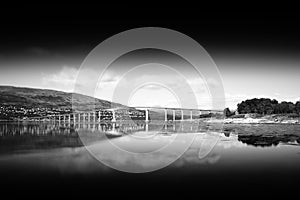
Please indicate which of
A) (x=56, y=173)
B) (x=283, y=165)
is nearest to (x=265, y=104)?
(x=283, y=165)

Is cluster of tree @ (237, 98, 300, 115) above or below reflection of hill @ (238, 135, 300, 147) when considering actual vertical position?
above

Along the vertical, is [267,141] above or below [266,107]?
below

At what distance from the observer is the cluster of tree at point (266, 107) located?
88.7m

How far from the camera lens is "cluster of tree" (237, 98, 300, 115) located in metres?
88.7

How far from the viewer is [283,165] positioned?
535 inches

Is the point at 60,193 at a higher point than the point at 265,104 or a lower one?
lower

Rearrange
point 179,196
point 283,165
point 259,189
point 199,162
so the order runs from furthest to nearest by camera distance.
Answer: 1. point 199,162
2. point 283,165
3. point 259,189
4. point 179,196

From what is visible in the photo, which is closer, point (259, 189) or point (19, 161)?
point (259, 189)

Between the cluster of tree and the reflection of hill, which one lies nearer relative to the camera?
the reflection of hill

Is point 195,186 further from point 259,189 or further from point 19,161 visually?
point 19,161

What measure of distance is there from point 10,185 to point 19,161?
16.8 ft

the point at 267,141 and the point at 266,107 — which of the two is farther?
the point at 266,107

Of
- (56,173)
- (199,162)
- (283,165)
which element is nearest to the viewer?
(56,173)

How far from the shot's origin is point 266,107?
311 ft
